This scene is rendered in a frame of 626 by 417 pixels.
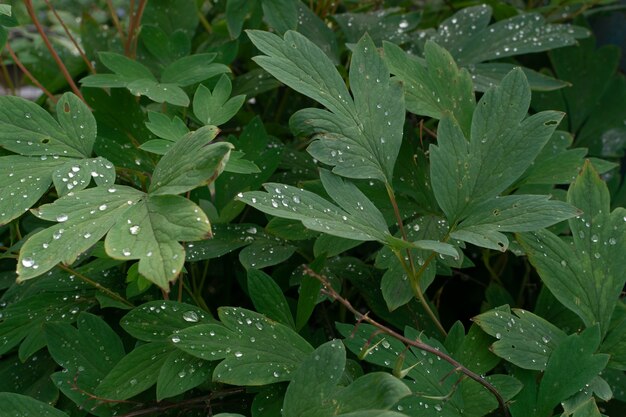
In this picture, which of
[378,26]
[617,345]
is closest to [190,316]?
[617,345]

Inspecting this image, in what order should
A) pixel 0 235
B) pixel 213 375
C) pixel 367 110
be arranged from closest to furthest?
pixel 213 375, pixel 367 110, pixel 0 235

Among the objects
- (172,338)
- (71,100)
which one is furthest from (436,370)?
(71,100)

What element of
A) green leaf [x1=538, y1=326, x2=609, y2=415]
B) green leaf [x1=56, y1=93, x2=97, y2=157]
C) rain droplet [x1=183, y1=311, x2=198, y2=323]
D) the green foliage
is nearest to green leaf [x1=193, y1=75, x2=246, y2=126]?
the green foliage

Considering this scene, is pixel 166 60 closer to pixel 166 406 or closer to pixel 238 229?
pixel 238 229

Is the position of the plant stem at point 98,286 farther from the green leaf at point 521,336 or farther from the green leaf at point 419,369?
the green leaf at point 521,336

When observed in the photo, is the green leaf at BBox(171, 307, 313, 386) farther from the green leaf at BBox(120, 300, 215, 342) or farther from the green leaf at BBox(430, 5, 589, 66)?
the green leaf at BBox(430, 5, 589, 66)

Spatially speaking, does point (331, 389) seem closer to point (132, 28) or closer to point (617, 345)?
point (617, 345)
